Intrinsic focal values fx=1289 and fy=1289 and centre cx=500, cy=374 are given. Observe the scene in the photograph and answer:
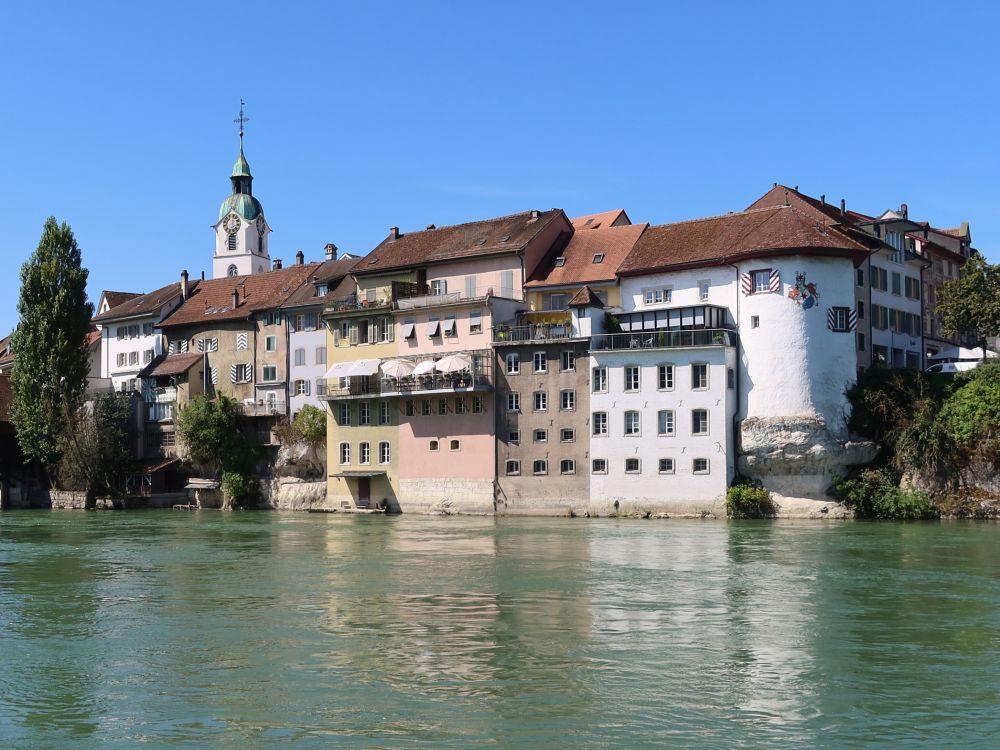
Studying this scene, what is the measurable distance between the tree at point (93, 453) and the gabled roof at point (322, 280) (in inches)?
531

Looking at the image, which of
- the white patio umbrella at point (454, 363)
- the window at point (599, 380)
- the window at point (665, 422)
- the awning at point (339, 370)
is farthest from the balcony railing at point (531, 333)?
the awning at point (339, 370)

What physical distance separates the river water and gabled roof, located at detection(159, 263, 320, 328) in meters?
41.9

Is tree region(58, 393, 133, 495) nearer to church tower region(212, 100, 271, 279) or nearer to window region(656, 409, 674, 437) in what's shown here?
window region(656, 409, 674, 437)

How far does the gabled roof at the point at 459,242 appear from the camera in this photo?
235 ft

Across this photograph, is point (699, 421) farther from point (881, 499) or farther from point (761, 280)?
point (881, 499)

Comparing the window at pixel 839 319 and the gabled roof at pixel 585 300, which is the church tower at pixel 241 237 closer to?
the gabled roof at pixel 585 300

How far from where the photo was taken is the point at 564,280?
68.2 meters

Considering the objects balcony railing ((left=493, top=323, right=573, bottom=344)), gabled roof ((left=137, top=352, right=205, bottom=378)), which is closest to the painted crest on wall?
balcony railing ((left=493, top=323, right=573, bottom=344))

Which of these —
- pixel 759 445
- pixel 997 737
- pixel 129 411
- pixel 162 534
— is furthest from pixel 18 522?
pixel 997 737

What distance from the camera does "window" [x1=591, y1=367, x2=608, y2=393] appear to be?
63.2 m

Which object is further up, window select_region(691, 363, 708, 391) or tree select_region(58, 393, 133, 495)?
window select_region(691, 363, 708, 391)

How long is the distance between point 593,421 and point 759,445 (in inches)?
337

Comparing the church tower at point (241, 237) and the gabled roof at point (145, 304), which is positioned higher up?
the church tower at point (241, 237)

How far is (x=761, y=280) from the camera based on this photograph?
60469 mm
